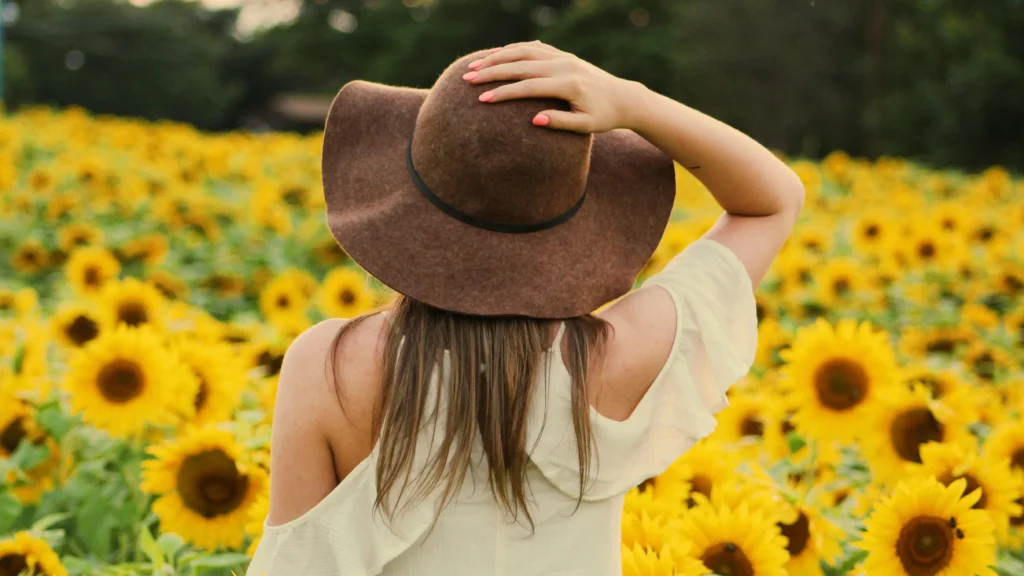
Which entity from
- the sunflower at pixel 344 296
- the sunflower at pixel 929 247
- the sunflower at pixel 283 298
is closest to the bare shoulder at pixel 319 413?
the sunflower at pixel 344 296

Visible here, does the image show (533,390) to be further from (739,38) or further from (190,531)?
(739,38)

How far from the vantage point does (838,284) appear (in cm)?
481

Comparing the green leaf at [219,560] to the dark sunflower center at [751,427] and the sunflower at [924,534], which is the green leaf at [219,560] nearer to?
the sunflower at [924,534]

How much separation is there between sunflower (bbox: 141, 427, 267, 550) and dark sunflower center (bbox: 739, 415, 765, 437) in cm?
148

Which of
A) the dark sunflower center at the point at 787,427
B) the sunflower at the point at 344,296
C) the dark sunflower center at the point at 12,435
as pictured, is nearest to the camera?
the dark sunflower center at the point at 12,435

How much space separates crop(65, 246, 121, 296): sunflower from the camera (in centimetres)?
437

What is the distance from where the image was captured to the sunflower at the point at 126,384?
250 cm

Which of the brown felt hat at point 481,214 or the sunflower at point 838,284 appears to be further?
the sunflower at point 838,284

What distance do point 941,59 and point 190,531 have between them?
18.2 m

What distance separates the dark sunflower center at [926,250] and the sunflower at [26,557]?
4.44 metres

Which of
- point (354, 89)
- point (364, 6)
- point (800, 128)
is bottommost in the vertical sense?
point (800, 128)

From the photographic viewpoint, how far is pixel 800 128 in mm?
24672

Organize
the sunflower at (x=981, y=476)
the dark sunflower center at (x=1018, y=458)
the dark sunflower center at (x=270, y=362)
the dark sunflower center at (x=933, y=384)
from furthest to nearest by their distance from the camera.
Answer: the dark sunflower center at (x=270, y=362)
the dark sunflower center at (x=933, y=384)
the dark sunflower center at (x=1018, y=458)
the sunflower at (x=981, y=476)

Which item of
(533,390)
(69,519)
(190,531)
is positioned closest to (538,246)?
(533,390)
